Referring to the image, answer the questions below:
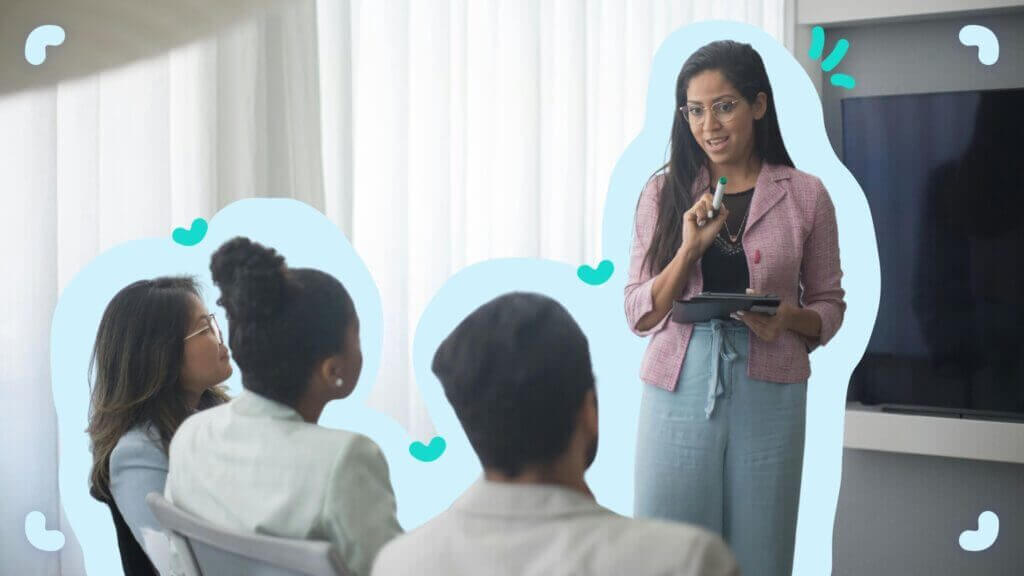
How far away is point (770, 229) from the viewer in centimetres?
145

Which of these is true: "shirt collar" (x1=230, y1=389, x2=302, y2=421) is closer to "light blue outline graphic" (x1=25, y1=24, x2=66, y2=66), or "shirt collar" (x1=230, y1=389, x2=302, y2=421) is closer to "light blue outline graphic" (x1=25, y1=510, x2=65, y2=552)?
"light blue outline graphic" (x1=25, y1=510, x2=65, y2=552)

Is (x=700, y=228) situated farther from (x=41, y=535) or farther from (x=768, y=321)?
(x=41, y=535)

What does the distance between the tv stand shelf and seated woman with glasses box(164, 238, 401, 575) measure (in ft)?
4.07

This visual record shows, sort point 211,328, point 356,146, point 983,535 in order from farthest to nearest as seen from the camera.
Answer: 1. point 983,535
2. point 356,146
3. point 211,328

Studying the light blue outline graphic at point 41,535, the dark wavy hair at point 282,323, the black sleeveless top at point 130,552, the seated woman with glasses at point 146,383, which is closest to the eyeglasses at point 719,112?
the dark wavy hair at point 282,323

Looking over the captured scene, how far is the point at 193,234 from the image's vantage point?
1.73m

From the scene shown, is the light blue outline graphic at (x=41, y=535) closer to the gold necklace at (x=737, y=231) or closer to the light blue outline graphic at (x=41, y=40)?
the light blue outline graphic at (x=41, y=40)

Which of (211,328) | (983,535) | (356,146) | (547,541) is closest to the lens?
(547,541)

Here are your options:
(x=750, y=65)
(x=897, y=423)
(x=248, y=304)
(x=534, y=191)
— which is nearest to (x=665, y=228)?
(x=750, y=65)

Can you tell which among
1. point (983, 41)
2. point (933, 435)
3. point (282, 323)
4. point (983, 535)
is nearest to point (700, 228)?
point (282, 323)

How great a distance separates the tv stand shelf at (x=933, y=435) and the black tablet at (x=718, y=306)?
94cm

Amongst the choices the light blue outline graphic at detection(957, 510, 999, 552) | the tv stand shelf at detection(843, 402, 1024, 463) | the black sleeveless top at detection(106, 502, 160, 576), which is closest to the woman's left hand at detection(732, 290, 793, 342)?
the tv stand shelf at detection(843, 402, 1024, 463)

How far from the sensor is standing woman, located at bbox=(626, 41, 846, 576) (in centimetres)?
145

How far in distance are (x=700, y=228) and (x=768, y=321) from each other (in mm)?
160
